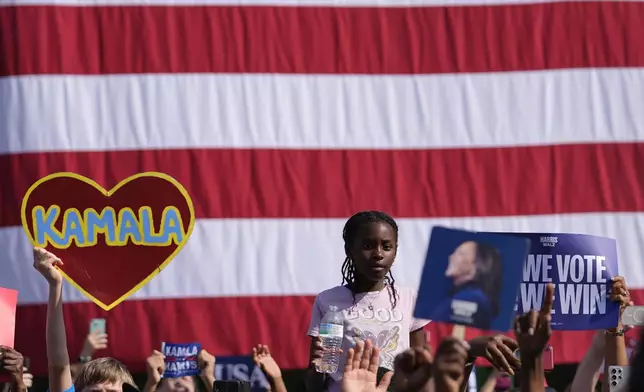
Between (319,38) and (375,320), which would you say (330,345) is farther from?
(319,38)

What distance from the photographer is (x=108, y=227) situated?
6.04 m

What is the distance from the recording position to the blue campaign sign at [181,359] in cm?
527

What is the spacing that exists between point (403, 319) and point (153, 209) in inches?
99.0

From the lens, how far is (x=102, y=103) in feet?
20.5

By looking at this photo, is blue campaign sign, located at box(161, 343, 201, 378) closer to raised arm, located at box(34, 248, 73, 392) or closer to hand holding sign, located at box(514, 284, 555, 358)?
raised arm, located at box(34, 248, 73, 392)

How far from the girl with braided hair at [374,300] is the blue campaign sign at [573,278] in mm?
421

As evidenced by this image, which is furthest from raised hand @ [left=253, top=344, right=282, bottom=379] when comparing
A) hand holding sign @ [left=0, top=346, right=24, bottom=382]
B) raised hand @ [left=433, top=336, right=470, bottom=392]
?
raised hand @ [left=433, top=336, right=470, bottom=392]

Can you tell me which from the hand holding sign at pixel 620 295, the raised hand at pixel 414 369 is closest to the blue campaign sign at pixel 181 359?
the hand holding sign at pixel 620 295

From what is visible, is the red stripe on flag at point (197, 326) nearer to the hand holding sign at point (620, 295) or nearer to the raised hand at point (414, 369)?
the hand holding sign at point (620, 295)

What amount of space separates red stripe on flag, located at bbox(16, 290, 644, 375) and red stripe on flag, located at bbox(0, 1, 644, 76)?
127 centimetres

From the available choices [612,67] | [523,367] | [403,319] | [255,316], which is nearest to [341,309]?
[403,319]

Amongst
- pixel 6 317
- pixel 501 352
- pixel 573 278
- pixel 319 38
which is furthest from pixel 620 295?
pixel 319 38

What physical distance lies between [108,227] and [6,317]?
1.84 metres

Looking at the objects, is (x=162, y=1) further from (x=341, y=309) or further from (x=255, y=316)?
(x=341, y=309)
